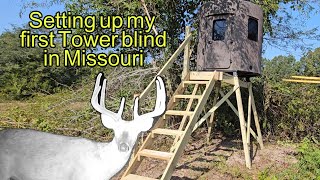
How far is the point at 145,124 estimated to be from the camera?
1.70 m

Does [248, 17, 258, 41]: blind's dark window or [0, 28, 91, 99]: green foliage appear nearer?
[248, 17, 258, 41]: blind's dark window

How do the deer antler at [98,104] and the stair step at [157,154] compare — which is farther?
the stair step at [157,154]

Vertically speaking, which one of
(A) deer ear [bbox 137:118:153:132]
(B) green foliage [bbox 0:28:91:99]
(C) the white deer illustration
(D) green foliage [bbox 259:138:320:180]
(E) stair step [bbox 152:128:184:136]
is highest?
(B) green foliage [bbox 0:28:91:99]

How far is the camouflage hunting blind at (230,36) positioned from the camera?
6398 millimetres

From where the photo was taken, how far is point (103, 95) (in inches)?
70.9

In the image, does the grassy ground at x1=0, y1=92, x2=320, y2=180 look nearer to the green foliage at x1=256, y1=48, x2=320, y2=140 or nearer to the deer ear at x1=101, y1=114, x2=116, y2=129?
the green foliage at x1=256, y1=48, x2=320, y2=140

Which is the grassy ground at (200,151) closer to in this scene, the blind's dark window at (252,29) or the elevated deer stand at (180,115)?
the elevated deer stand at (180,115)

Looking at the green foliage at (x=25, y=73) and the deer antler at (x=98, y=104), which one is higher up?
the green foliage at (x=25, y=73)

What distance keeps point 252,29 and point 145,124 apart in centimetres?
555

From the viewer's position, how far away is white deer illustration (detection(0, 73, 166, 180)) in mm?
1721

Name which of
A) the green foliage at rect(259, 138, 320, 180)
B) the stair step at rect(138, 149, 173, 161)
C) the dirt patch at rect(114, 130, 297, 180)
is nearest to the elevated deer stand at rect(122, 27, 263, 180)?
the stair step at rect(138, 149, 173, 161)

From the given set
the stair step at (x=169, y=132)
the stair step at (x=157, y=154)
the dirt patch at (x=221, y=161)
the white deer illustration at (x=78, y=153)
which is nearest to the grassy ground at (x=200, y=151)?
the dirt patch at (x=221, y=161)

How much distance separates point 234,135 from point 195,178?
144 inches

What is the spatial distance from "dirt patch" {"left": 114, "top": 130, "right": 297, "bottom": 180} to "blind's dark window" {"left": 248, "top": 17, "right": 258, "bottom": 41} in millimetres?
2583
